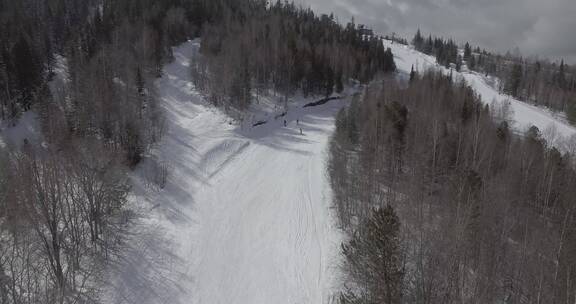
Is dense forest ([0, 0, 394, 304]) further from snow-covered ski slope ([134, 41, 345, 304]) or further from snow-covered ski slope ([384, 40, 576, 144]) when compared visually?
snow-covered ski slope ([384, 40, 576, 144])

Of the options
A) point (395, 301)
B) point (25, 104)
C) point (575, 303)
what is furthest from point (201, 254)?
point (25, 104)

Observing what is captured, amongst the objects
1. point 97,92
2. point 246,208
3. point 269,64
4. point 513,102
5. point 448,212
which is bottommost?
point 246,208

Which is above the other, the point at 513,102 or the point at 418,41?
the point at 418,41

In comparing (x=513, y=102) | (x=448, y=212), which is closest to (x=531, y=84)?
(x=513, y=102)

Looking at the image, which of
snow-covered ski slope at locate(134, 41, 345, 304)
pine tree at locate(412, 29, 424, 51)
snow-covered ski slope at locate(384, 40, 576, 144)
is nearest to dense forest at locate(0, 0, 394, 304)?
snow-covered ski slope at locate(134, 41, 345, 304)

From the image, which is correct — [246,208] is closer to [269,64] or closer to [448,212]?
[448,212]
